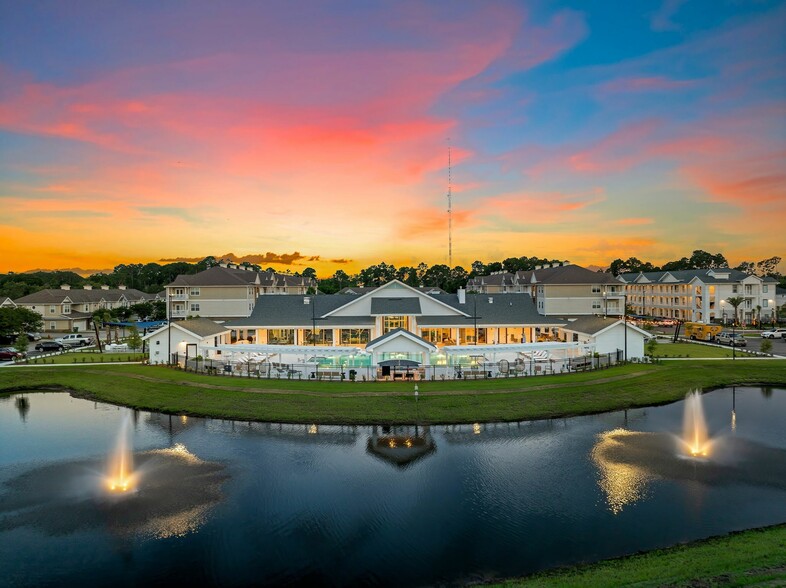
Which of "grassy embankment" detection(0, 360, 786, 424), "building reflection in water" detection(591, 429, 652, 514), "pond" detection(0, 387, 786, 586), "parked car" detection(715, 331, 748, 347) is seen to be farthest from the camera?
"parked car" detection(715, 331, 748, 347)

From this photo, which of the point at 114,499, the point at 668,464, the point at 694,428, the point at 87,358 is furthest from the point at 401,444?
the point at 87,358

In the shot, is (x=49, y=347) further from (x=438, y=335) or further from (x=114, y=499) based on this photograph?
(x=114, y=499)

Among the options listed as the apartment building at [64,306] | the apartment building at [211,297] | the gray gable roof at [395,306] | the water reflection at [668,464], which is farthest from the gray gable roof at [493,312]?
the apartment building at [64,306]

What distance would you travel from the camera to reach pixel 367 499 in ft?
58.4

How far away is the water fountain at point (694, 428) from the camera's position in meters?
23.2

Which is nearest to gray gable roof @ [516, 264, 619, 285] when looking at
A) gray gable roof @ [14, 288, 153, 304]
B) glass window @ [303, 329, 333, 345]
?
glass window @ [303, 329, 333, 345]

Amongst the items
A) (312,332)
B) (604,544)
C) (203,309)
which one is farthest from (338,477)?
(203,309)

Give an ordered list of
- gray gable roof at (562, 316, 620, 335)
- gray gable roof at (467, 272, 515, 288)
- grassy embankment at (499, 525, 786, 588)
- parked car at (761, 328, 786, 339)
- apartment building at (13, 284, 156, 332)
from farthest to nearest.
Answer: gray gable roof at (467, 272, 515, 288) < apartment building at (13, 284, 156, 332) < parked car at (761, 328, 786, 339) < gray gable roof at (562, 316, 620, 335) < grassy embankment at (499, 525, 786, 588)

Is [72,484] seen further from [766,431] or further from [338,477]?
[766,431]

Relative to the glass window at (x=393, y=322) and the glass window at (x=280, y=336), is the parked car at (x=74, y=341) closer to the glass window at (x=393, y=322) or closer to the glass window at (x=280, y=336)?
the glass window at (x=280, y=336)

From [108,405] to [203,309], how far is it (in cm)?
4748

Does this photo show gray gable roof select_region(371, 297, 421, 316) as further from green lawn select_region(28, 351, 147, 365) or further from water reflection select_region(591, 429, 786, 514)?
water reflection select_region(591, 429, 786, 514)

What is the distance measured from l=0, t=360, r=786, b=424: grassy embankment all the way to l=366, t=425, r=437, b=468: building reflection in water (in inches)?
46.8

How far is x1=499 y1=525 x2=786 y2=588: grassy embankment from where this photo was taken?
470 inches
